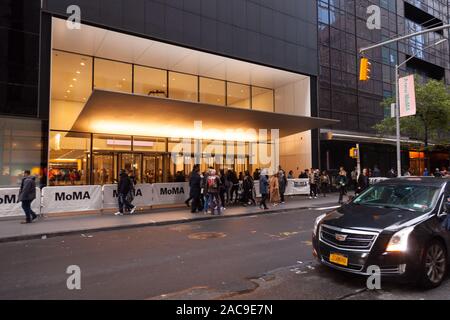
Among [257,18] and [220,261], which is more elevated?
[257,18]

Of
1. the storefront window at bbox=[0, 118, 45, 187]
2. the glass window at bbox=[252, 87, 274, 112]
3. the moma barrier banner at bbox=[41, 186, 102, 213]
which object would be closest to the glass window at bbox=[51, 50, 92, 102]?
the storefront window at bbox=[0, 118, 45, 187]

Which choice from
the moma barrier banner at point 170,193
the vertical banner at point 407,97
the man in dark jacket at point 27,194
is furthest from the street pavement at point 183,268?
the vertical banner at point 407,97

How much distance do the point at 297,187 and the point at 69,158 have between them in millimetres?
13577

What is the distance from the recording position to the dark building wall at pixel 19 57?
14891 mm

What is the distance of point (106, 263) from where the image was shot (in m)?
7.09

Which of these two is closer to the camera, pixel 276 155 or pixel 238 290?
pixel 238 290

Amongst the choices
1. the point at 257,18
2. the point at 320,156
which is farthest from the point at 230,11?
the point at 320,156

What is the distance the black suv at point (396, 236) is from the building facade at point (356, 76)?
2046cm

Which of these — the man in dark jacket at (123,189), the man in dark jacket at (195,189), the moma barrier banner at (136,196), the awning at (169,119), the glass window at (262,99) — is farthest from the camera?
the glass window at (262,99)

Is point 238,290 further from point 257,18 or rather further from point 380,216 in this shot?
point 257,18

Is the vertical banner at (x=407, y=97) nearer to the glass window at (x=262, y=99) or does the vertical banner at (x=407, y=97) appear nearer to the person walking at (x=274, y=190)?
the person walking at (x=274, y=190)
